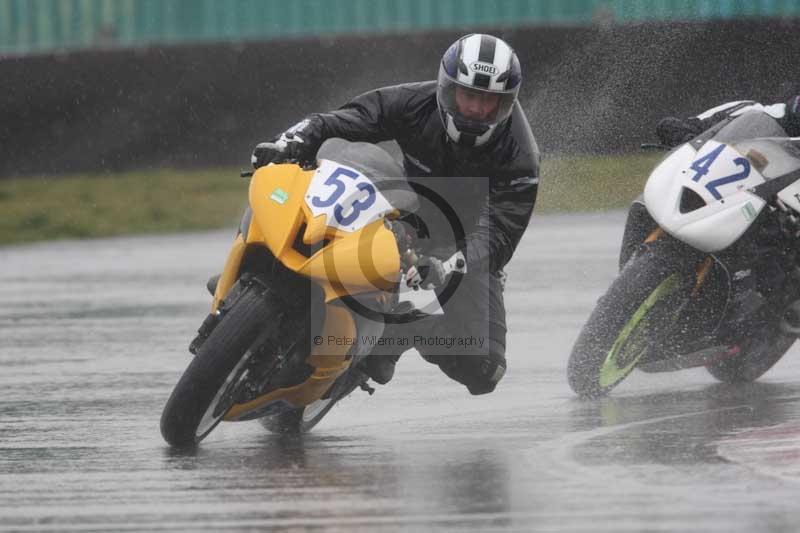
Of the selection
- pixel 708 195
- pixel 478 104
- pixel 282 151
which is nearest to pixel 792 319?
pixel 708 195

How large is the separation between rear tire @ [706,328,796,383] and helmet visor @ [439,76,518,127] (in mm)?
1843

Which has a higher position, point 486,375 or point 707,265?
point 707,265

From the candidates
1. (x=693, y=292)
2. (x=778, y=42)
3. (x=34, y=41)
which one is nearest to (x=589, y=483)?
(x=693, y=292)

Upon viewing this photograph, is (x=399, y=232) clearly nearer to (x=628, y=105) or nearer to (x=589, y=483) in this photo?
(x=589, y=483)

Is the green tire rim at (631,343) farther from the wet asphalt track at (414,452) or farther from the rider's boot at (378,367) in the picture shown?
the rider's boot at (378,367)

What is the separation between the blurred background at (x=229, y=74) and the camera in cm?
1705

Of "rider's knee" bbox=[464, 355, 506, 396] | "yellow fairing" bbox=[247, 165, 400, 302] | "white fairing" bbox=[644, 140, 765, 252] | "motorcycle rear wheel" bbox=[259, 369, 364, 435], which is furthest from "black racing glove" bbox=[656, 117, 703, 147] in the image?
"yellow fairing" bbox=[247, 165, 400, 302]

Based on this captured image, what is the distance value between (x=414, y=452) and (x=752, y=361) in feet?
7.29

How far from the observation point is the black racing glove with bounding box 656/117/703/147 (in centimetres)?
814

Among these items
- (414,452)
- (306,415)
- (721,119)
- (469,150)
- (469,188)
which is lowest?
(306,415)

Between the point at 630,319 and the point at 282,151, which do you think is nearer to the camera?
the point at 282,151

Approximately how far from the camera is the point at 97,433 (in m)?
7.30

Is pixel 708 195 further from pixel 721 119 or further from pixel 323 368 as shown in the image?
pixel 323 368

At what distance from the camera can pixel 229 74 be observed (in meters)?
18.1
